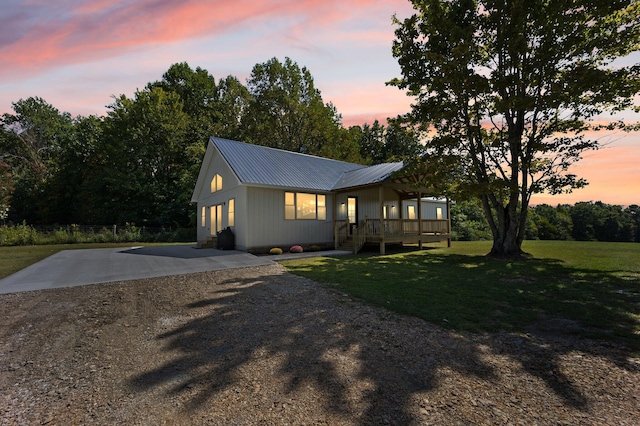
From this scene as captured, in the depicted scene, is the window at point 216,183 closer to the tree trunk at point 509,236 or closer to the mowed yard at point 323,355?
the mowed yard at point 323,355

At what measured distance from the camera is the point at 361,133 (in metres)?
44.2

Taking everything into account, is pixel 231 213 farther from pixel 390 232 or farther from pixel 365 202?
pixel 390 232

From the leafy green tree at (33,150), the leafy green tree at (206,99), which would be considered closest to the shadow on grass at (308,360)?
the leafy green tree at (206,99)

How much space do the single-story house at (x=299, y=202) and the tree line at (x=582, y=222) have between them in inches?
663

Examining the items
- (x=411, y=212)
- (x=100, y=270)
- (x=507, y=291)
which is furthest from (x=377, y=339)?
(x=411, y=212)

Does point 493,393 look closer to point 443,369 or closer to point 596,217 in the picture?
point 443,369

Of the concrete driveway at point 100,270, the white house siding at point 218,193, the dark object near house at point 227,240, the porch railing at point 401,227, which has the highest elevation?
the white house siding at point 218,193

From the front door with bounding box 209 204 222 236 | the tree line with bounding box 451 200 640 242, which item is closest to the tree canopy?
the front door with bounding box 209 204 222 236

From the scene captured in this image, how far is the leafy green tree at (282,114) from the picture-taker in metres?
33.8

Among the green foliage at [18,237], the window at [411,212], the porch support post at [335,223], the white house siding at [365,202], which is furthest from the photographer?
the window at [411,212]

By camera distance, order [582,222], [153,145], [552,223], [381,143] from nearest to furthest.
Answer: [153,145]
[552,223]
[582,222]
[381,143]

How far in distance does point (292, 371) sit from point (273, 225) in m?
11.5

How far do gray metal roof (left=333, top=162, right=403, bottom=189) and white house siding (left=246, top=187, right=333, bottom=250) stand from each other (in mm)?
2695

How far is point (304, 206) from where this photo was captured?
51.7 feet
